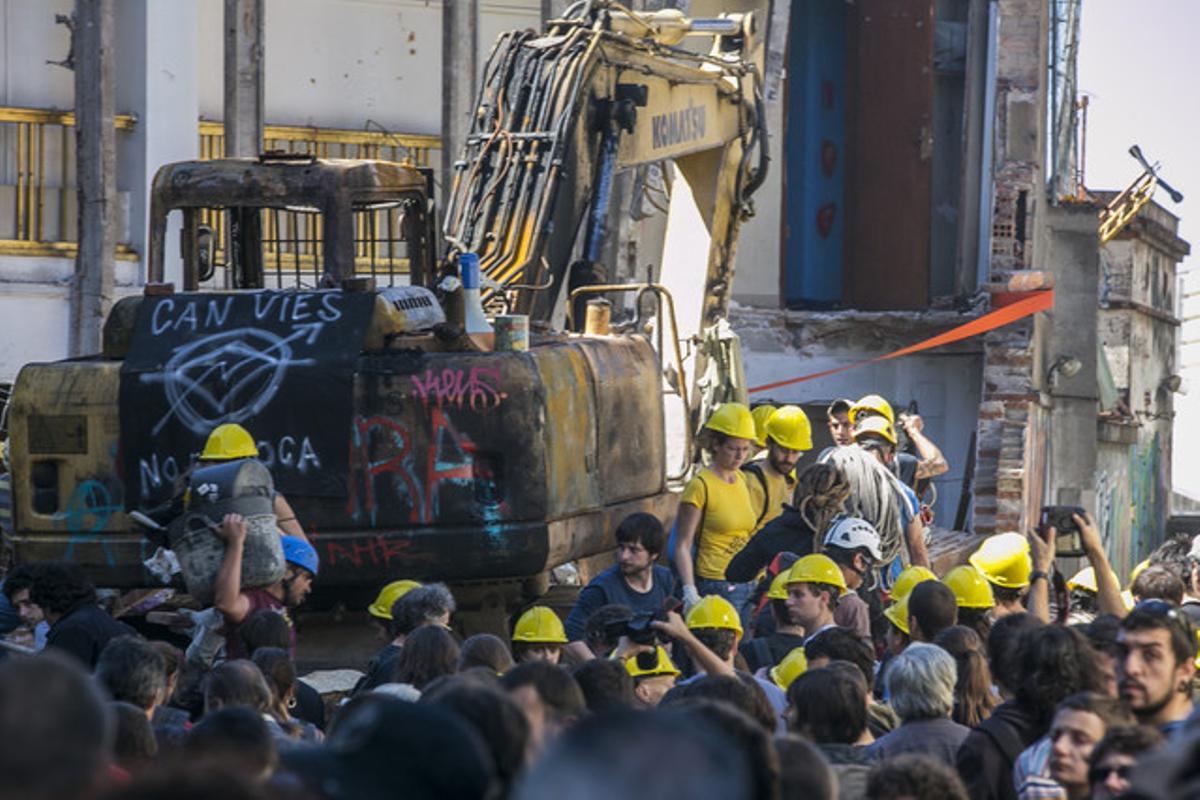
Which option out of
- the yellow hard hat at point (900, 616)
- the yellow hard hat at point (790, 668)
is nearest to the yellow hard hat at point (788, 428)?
the yellow hard hat at point (900, 616)

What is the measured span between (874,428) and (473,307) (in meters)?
3.17

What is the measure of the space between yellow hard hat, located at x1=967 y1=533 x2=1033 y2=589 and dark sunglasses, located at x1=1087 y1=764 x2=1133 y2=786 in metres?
4.77

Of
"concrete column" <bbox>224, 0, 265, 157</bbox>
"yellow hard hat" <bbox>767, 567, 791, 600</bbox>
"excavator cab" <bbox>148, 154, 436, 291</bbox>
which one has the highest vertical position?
"concrete column" <bbox>224, 0, 265, 157</bbox>

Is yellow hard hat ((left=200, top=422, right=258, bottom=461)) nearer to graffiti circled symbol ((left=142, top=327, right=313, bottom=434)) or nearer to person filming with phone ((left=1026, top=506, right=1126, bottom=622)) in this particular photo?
graffiti circled symbol ((left=142, top=327, right=313, bottom=434))

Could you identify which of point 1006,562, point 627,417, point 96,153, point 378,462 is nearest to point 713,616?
point 1006,562

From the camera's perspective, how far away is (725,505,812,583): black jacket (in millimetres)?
11266

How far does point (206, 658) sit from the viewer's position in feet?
32.2

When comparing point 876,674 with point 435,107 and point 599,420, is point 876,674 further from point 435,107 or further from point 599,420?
point 435,107

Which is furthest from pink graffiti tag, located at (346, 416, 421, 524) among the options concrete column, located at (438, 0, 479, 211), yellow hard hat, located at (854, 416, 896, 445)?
concrete column, located at (438, 0, 479, 211)

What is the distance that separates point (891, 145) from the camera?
25.3 m

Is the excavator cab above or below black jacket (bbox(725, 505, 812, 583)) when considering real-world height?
above

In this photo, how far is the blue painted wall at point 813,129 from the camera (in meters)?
25.6

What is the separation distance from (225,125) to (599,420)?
8407 mm

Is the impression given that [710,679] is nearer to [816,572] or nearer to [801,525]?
[816,572]
